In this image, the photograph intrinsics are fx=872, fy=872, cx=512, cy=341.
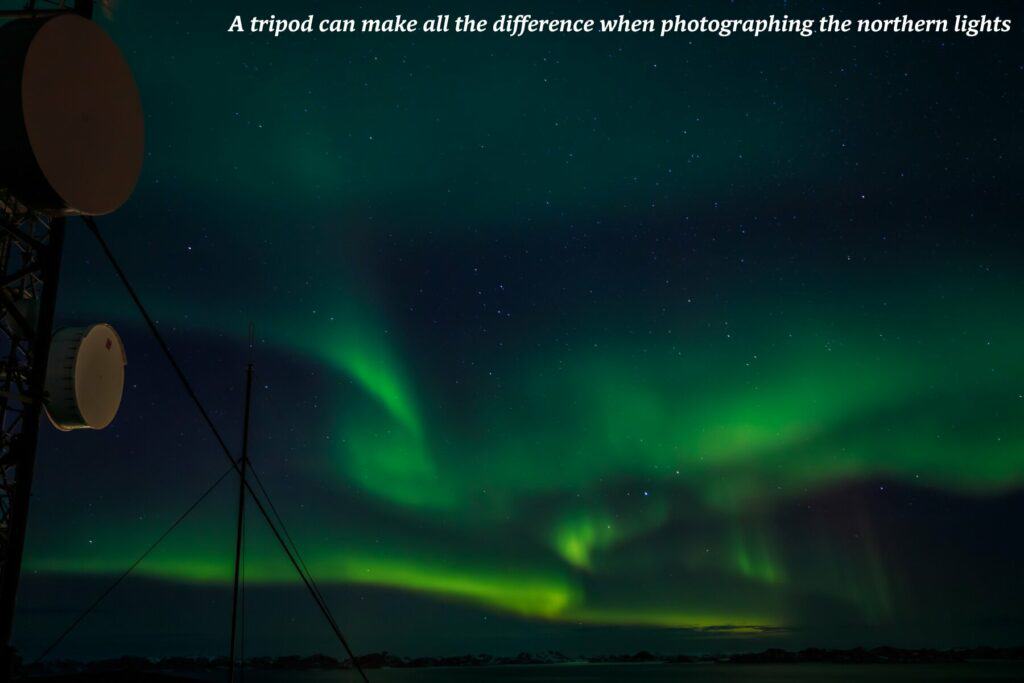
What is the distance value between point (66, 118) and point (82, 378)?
3356 millimetres

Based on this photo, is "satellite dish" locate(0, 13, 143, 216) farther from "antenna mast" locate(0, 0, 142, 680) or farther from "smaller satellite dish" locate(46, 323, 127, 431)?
"smaller satellite dish" locate(46, 323, 127, 431)

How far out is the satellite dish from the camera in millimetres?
7758

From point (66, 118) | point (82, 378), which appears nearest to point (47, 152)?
point (66, 118)

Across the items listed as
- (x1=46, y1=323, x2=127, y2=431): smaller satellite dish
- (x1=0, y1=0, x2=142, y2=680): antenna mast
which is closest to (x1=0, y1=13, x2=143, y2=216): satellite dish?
(x1=0, y1=0, x2=142, y2=680): antenna mast

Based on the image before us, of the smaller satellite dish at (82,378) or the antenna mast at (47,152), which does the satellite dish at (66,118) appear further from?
the smaller satellite dish at (82,378)

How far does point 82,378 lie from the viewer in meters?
10.3

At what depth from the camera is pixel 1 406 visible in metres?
10.4

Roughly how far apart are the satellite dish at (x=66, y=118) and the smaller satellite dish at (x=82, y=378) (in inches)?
84.6

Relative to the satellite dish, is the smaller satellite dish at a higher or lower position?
lower

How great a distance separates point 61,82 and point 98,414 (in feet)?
14.3

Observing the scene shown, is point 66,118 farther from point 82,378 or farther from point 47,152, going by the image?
point 82,378

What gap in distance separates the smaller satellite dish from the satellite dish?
2.15 m

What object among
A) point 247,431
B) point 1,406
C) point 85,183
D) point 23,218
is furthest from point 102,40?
point 247,431

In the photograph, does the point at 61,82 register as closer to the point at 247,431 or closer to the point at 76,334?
the point at 76,334
